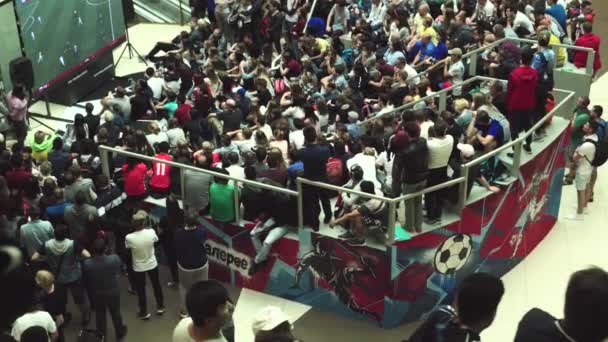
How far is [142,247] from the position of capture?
882 cm

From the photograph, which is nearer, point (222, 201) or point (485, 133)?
point (222, 201)

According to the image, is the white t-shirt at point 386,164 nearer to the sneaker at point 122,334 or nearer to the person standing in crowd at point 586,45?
the sneaker at point 122,334

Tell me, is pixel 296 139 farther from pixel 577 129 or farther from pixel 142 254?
pixel 577 129

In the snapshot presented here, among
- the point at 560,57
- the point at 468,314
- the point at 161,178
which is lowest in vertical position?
the point at 161,178

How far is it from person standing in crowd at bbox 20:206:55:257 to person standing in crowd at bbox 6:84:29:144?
5.35 meters

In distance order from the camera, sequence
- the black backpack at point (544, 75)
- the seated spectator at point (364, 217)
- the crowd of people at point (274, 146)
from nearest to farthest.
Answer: the seated spectator at point (364, 217)
the crowd of people at point (274, 146)
the black backpack at point (544, 75)

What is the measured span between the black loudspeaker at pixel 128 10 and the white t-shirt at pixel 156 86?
5.22 metres

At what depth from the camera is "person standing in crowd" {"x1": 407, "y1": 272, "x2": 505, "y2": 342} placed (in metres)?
4.18

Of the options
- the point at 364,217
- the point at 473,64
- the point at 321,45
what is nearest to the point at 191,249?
the point at 364,217

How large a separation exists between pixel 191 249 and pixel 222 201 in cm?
93

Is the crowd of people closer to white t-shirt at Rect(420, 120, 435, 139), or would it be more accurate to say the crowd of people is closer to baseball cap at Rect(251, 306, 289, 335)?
white t-shirt at Rect(420, 120, 435, 139)

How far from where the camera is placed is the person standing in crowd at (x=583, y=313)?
365cm

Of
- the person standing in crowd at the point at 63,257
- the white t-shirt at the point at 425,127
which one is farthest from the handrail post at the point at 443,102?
the person standing in crowd at the point at 63,257

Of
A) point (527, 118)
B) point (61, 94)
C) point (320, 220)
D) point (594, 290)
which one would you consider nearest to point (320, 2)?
point (61, 94)
